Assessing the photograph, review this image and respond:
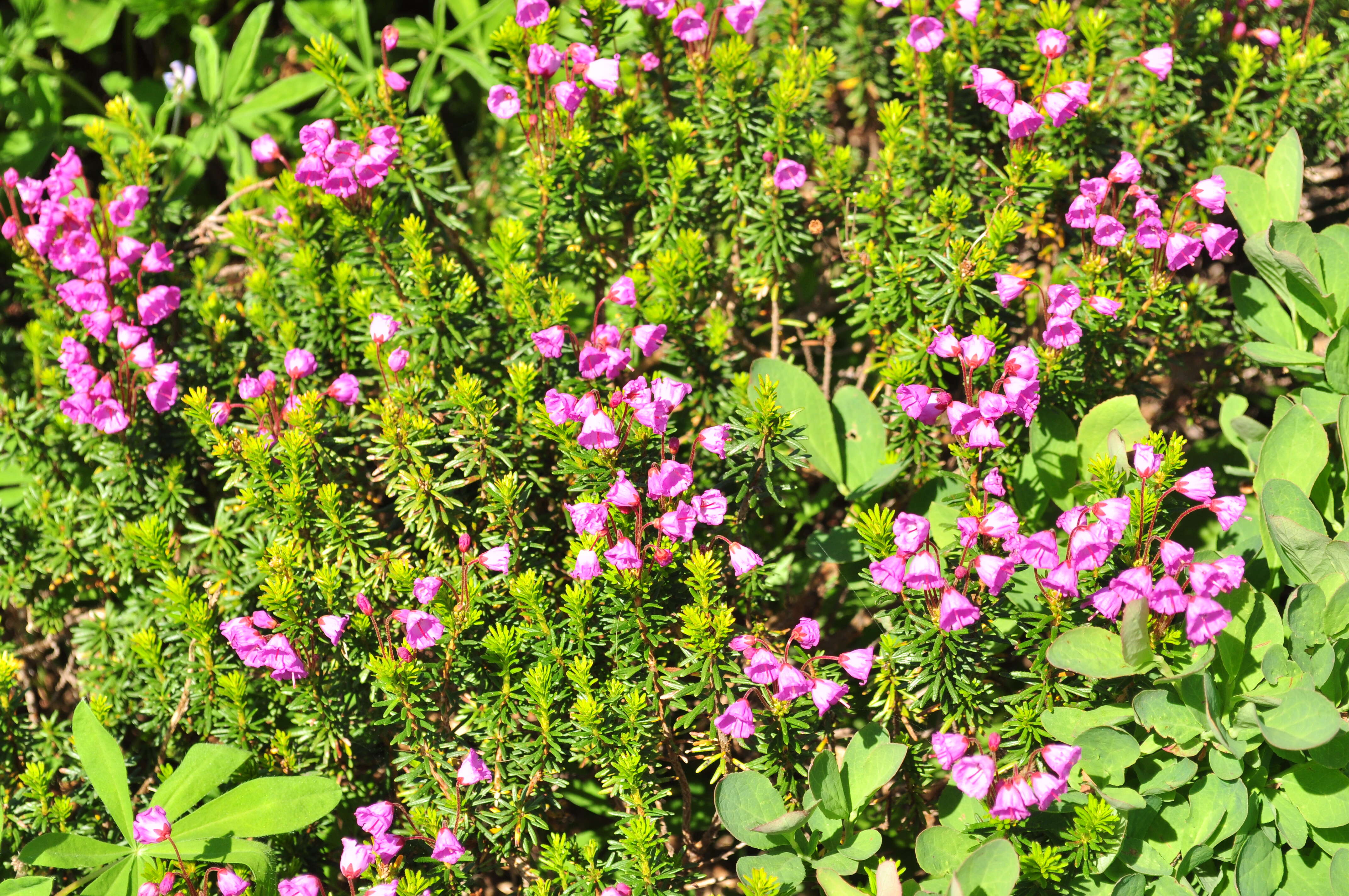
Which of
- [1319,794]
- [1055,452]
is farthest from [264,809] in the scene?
[1319,794]

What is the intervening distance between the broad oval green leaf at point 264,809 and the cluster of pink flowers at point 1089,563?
128 centimetres

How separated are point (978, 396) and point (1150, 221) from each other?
1.98 ft

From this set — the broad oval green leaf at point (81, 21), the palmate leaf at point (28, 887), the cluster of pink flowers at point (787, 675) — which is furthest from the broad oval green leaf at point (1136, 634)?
the broad oval green leaf at point (81, 21)

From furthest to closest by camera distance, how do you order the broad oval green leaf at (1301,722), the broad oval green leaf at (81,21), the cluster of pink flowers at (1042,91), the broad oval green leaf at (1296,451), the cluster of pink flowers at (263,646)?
the broad oval green leaf at (81,21)
the cluster of pink flowers at (1042,91)
the broad oval green leaf at (1296,451)
the cluster of pink flowers at (263,646)
the broad oval green leaf at (1301,722)

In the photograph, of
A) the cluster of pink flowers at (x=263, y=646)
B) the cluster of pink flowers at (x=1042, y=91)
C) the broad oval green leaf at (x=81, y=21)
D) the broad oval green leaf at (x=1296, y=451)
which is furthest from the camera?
the broad oval green leaf at (x=81, y=21)

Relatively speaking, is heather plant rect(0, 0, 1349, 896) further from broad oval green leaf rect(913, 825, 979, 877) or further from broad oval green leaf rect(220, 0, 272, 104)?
broad oval green leaf rect(220, 0, 272, 104)

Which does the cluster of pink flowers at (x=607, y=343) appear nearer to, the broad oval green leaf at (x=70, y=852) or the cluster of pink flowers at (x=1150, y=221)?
the cluster of pink flowers at (x=1150, y=221)

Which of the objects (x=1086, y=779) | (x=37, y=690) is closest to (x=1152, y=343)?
(x=1086, y=779)

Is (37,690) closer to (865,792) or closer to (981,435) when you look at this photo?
(865,792)

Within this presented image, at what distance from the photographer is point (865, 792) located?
2.08 metres

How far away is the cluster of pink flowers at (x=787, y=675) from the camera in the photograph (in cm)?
201

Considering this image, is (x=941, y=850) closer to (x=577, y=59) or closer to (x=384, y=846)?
(x=384, y=846)

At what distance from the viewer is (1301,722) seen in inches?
75.5

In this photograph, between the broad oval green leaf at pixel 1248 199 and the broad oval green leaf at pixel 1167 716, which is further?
the broad oval green leaf at pixel 1248 199
